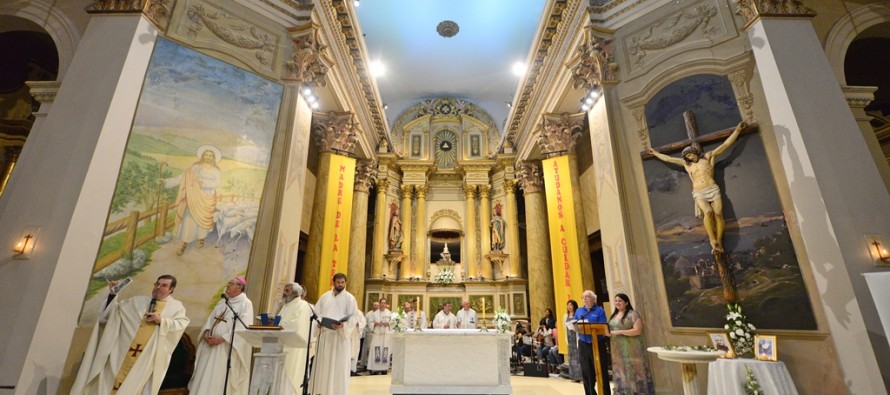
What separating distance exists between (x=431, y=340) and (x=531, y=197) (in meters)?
7.27

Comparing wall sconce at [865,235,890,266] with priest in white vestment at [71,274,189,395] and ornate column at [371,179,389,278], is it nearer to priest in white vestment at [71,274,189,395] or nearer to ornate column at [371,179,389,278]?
priest in white vestment at [71,274,189,395]

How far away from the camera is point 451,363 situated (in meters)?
6.16

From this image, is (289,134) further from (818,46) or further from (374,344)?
(818,46)

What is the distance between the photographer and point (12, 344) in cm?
395

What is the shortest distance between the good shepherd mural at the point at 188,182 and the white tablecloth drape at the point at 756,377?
6384 mm

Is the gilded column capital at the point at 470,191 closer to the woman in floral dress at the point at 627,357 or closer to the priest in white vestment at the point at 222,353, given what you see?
the woman in floral dress at the point at 627,357

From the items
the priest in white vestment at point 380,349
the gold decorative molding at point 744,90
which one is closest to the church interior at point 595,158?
the gold decorative molding at point 744,90

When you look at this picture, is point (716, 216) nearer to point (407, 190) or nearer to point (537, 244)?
point (537, 244)

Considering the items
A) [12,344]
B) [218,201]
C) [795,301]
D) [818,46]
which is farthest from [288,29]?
[795,301]

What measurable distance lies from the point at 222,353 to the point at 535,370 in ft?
22.2

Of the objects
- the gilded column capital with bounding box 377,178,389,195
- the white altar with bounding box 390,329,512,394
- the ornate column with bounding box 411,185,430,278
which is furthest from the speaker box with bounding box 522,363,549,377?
the gilded column capital with bounding box 377,178,389,195

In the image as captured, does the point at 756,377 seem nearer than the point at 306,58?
Yes

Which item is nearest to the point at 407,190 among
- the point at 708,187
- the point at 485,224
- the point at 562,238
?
the point at 485,224

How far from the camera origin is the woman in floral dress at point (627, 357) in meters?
5.25
